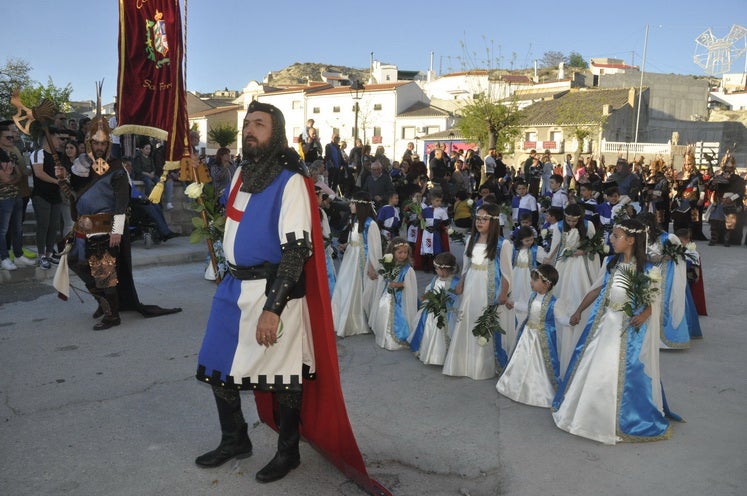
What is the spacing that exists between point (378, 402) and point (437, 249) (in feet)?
20.2

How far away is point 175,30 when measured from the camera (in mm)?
7363

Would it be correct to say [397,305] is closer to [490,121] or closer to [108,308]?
[108,308]

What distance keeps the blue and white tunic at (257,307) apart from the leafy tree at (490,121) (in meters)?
26.9

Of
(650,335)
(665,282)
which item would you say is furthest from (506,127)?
(650,335)

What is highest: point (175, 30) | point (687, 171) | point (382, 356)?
point (175, 30)

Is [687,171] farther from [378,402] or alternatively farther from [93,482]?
[93,482]

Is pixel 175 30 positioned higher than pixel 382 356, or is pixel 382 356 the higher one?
pixel 175 30

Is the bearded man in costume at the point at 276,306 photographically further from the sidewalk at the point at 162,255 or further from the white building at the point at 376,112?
the white building at the point at 376,112

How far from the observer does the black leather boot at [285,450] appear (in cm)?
366

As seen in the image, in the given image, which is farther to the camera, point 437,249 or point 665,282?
point 437,249

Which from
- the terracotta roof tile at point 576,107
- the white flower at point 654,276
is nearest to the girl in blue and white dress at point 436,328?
the white flower at point 654,276

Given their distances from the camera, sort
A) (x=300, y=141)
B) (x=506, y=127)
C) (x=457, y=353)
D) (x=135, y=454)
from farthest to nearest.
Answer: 1. (x=506, y=127)
2. (x=300, y=141)
3. (x=457, y=353)
4. (x=135, y=454)

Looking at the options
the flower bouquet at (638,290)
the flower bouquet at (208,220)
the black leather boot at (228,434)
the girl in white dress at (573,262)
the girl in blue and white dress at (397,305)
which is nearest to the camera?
the black leather boot at (228,434)

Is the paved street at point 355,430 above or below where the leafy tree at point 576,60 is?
below
